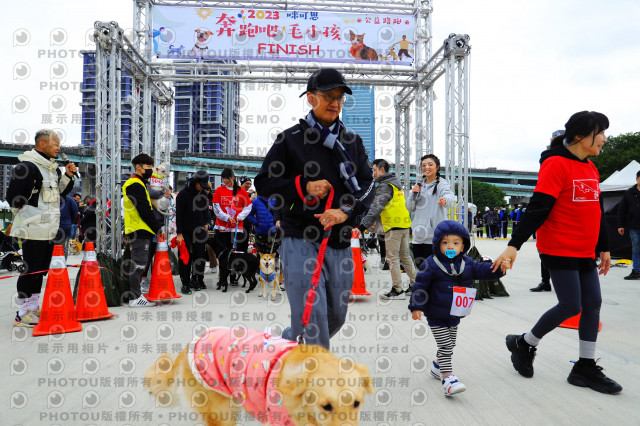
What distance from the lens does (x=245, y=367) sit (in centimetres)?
152

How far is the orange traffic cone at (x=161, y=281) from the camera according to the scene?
230 inches

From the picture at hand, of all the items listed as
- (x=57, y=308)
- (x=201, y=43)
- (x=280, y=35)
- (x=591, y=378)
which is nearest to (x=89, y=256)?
(x=57, y=308)

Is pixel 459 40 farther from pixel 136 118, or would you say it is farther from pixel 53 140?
pixel 136 118

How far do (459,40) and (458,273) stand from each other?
6.18 metres

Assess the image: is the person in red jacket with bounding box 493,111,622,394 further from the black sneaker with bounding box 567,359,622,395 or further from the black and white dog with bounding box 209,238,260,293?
the black and white dog with bounding box 209,238,260,293

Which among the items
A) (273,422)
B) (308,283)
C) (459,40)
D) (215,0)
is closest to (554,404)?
(308,283)

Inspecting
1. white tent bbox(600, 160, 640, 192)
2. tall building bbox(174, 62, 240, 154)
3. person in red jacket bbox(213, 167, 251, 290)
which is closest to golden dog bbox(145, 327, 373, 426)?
person in red jacket bbox(213, 167, 251, 290)

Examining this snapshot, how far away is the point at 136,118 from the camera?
9977 millimetres

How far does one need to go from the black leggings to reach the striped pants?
2.38 ft

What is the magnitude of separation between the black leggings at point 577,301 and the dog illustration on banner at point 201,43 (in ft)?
28.7

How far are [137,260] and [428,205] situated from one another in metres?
4.32

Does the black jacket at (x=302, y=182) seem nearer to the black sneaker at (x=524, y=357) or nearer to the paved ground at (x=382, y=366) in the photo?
the paved ground at (x=382, y=366)

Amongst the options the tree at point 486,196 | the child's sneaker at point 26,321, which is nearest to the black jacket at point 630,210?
the child's sneaker at point 26,321

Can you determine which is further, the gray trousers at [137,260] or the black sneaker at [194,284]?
the black sneaker at [194,284]
